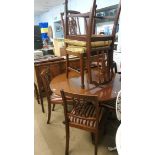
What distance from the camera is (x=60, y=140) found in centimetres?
221

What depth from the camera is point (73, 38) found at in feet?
6.79

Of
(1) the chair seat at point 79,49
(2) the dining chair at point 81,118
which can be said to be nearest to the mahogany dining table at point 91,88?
(2) the dining chair at point 81,118

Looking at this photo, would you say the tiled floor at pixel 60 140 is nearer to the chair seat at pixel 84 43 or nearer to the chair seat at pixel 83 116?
the chair seat at pixel 83 116

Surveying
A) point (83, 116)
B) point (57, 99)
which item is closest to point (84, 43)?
point (83, 116)

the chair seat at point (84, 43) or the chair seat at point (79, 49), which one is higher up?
the chair seat at point (84, 43)

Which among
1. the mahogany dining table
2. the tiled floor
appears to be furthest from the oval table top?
the tiled floor

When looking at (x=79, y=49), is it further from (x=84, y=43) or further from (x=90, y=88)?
(x=90, y=88)

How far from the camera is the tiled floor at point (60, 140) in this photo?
201cm
